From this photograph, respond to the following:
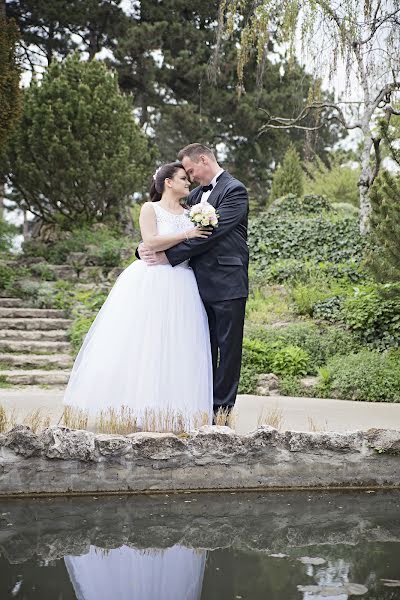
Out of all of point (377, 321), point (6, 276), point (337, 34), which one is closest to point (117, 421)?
point (377, 321)

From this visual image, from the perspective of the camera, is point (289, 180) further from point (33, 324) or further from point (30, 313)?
point (33, 324)

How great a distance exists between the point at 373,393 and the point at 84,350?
3.50 m

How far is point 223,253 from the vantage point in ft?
16.6

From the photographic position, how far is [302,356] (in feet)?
27.8

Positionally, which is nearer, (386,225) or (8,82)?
(386,225)

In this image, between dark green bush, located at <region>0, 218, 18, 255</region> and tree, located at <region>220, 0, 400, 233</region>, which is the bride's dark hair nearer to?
tree, located at <region>220, 0, 400, 233</region>

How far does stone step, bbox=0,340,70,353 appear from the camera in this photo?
990 cm

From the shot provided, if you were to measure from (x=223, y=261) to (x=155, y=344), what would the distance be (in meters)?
0.76

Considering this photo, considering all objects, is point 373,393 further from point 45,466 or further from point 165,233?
point 45,466

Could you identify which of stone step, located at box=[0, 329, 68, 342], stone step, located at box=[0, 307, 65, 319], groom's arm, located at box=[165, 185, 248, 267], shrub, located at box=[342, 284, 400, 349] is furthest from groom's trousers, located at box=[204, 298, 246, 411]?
stone step, located at box=[0, 307, 65, 319]

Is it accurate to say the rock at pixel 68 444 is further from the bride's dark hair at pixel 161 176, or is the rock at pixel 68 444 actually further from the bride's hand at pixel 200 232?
the bride's dark hair at pixel 161 176

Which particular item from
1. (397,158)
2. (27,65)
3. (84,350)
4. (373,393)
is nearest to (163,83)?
(27,65)

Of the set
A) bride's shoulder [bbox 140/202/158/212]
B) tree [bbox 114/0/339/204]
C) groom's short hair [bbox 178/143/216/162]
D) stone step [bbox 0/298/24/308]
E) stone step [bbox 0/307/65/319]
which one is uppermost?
tree [bbox 114/0/339/204]

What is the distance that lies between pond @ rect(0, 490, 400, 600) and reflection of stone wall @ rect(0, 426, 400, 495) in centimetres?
11
